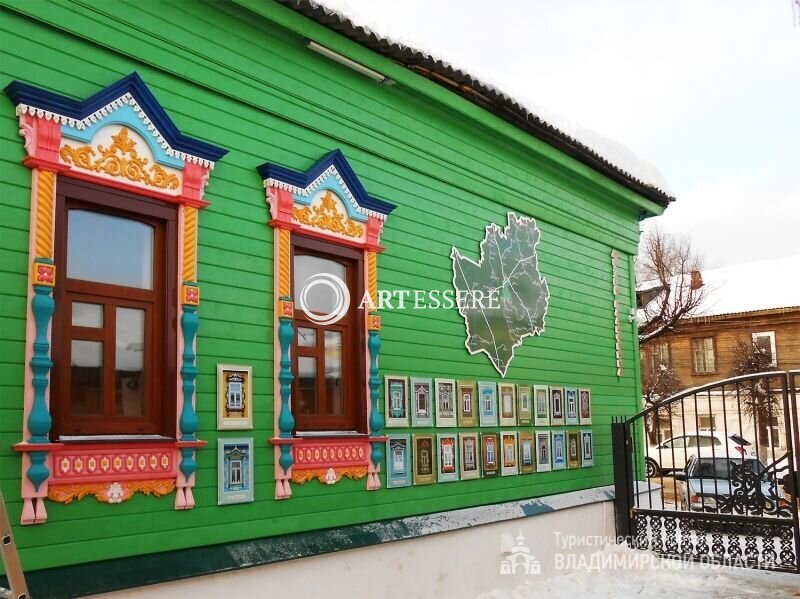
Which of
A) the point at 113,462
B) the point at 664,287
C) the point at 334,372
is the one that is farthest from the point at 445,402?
the point at 664,287

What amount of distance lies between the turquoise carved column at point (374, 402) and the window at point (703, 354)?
2583 cm

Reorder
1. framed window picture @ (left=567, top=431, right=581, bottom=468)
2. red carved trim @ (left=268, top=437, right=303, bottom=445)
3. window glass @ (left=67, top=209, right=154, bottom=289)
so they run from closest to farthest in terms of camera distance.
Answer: window glass @ (left=67, top=209, right=154, bottom=289) < red carved trim @ (left=268, top=437, right=303, bottom=445) < framed window picture @ (left=567, top=431, right=581, bottom=468)

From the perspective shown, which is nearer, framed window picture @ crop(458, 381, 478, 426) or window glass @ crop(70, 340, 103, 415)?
window glass @ crop(70, 340, 103, 415)

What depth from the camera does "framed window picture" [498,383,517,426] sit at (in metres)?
8.23

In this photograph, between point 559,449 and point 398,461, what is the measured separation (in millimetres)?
2864

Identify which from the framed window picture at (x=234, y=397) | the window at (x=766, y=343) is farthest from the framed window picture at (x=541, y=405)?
the window at (x=766, y=343)

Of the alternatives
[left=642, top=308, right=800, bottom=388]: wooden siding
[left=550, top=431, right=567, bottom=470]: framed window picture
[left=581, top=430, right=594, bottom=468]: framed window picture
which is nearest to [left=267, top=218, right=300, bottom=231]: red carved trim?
[left=550, top=431, right=567, bottom=470]: framed window picture

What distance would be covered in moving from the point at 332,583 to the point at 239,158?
10.5 ft

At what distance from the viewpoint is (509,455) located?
8250 millimetres

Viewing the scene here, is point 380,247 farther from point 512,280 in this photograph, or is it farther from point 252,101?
point 512,280

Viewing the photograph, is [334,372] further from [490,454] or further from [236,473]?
[490,454]

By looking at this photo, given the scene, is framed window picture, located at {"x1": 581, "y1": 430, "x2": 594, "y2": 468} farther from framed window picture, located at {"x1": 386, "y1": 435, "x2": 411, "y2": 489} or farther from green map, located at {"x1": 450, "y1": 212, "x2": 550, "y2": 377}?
framed window picture, located at {"x1": 386, "y1": 435, "x2": 411, "y2": 489}

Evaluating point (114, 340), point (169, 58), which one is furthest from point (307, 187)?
point (114, 340)

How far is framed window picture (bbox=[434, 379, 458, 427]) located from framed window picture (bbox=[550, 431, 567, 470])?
189 cm
